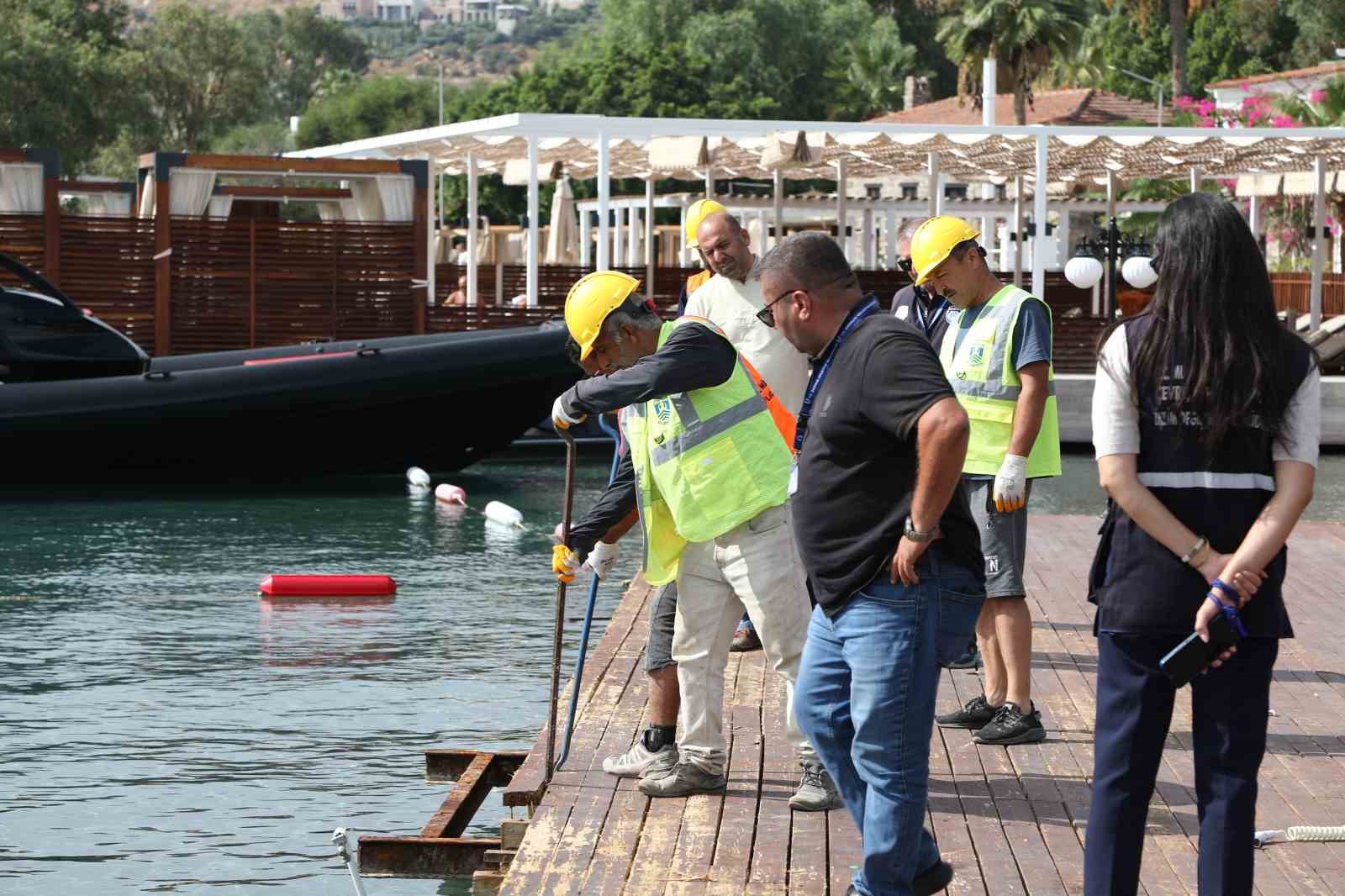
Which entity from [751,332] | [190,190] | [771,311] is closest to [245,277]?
[190,190]

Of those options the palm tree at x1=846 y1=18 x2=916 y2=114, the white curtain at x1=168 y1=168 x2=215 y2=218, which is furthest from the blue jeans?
the palm tree at x1=846 y1=18 x2=916 y2=114

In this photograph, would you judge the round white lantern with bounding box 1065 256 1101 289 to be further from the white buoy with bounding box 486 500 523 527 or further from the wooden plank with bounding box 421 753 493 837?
the wooden plank with bounding box 421 753 493 837

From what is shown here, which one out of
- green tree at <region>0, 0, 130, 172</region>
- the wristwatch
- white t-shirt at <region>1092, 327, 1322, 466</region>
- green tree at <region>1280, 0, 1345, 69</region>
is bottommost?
the wristwatch

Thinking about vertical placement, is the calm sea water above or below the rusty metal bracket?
below

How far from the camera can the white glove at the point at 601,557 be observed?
5844 mm

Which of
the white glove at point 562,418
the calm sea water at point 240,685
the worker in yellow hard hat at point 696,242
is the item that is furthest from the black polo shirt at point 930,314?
the calm sea water at point 240,685

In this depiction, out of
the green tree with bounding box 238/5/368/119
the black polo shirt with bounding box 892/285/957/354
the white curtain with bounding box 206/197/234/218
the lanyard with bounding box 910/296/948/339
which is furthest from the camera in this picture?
the green tree with bounding box 238/5/368/119

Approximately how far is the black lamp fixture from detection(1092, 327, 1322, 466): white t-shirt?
13.9ft

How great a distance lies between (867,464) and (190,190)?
1637cm

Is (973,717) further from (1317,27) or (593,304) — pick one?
(1317,27)

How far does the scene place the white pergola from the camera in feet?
72.4

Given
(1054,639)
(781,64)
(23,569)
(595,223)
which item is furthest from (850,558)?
(781,64)

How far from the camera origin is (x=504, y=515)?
598 inches

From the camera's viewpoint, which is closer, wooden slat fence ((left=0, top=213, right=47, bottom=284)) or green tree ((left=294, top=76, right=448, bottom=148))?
wooden slat fence ((left=0, top=213, right=47, bottom=284))
